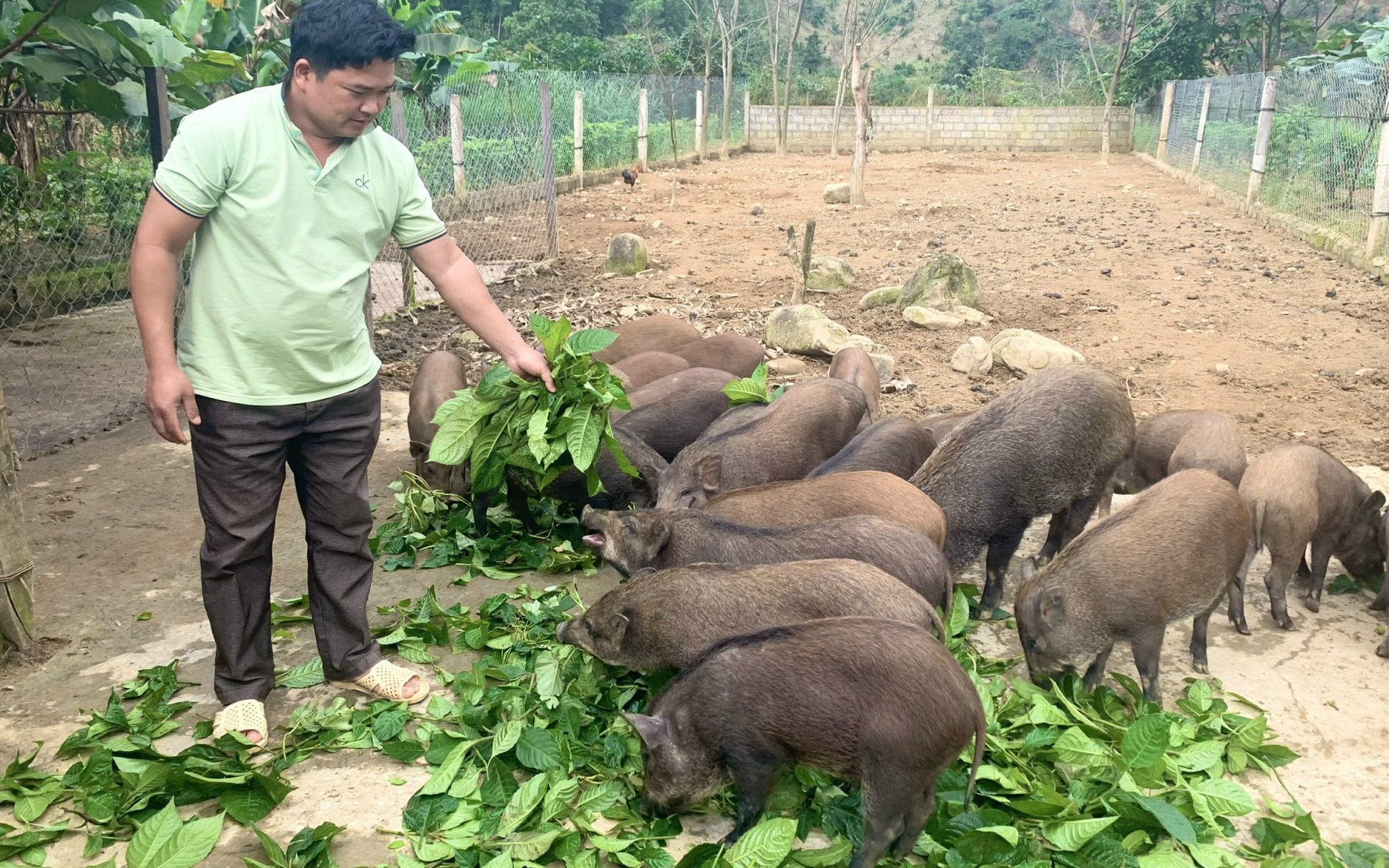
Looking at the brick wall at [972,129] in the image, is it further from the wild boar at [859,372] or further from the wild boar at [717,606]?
the wild boar at [717,606]

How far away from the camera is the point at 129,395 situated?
7125 millimetres

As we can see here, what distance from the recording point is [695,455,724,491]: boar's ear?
4949mm

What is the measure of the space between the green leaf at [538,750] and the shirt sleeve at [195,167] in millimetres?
1843

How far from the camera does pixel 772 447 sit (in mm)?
5340

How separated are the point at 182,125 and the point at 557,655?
7.00 feet

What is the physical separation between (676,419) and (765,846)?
3.19 meters

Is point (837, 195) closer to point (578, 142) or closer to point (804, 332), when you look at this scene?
point (578, 142)

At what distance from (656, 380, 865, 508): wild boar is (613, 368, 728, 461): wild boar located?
0.18 m

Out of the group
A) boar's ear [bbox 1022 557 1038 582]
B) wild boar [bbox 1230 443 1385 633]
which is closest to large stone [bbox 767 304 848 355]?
wild boar [bbox 1230 443 1385 633]

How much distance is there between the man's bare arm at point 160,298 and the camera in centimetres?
297

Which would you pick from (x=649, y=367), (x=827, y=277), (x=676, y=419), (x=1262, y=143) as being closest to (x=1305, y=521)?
(x=676, y=419)

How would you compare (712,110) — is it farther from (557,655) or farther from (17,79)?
(557,655)

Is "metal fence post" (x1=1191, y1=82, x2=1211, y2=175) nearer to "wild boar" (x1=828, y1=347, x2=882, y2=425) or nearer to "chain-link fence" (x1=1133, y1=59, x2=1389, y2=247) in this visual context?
"chain-link fence" (x1=1133, y1=59, x2=1389, y2=247)

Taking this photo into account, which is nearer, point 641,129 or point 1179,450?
point 1179,450
